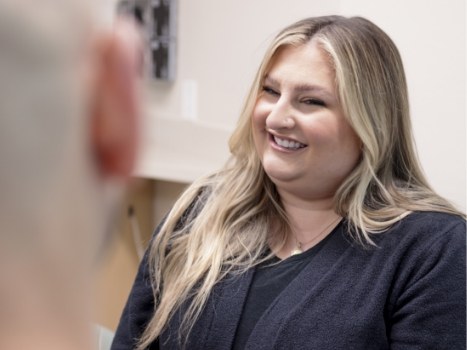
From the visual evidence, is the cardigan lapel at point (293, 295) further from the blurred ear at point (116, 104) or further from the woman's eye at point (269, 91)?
the blurred ear at point (116, 104)

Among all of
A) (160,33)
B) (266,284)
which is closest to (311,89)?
(266,284)

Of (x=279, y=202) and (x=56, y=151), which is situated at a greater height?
(x=56, y=151)

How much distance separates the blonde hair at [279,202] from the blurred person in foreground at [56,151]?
1156mm

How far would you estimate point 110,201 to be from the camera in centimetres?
33

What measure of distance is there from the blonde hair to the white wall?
23 cm

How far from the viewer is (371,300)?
1.37 m

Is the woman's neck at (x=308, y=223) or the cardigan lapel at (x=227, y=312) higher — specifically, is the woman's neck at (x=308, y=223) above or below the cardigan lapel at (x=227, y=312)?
above

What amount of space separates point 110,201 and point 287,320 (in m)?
1.10

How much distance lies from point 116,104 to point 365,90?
1203 mm

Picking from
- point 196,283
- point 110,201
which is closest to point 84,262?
point 110,201

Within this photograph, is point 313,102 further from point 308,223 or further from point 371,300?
point 371,300

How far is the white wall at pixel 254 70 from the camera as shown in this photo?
6.03 ft

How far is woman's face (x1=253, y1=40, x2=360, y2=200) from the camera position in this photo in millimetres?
1478

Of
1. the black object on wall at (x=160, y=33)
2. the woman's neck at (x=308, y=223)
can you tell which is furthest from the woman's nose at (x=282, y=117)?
the black object on wall at (x=160, y=33)
